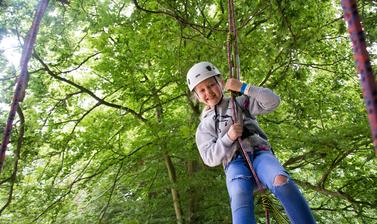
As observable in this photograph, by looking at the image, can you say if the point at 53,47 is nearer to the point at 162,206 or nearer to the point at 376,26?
the point at 162,206

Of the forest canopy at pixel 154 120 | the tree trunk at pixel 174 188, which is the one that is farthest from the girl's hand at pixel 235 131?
the tree trunk at pixel 174 188

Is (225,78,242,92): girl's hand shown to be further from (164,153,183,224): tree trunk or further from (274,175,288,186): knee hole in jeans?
(164,153,183,224): tree trunk

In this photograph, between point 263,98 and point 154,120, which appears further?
point 154,120

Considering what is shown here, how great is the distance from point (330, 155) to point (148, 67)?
278 centimetres

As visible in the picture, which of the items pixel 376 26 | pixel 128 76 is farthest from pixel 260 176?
pixel 128 76

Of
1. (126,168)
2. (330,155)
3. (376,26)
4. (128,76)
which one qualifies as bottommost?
(330,155)

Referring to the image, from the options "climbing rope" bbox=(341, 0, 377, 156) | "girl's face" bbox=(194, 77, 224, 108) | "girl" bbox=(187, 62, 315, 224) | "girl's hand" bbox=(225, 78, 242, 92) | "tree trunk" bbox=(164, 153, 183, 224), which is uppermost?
"tree trunk" bbox=(164, 153, 183, 224)

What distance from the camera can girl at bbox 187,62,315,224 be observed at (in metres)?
1.98

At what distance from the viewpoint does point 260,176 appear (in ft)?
7.06

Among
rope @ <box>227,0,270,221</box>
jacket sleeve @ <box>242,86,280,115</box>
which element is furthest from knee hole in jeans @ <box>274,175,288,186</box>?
jacket sleeve @ <box>242,86,280,115</box>

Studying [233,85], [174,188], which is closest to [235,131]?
[233,85]

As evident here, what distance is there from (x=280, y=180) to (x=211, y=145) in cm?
58

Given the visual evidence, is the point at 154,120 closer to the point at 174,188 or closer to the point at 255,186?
the point at 174,188

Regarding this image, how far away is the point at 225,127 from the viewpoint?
245 cm
